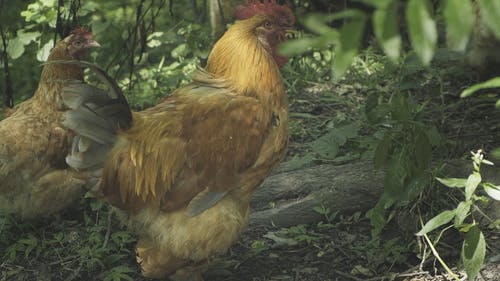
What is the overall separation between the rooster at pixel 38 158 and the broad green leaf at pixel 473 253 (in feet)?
7.86

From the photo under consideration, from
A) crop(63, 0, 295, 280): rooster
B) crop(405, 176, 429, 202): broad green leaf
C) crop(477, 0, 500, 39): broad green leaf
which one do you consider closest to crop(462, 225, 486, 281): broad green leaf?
crop(405, 176, 429, 202): broad green leaf

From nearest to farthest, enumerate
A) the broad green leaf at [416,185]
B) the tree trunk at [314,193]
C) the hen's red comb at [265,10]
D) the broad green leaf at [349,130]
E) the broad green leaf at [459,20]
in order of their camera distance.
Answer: the broad green leaf at [459,20]
the broad green leaf at [416,185]
the hen's red comb at [265,10]
the tree trunk at [314,193]
the broad green leaf at [349,130]

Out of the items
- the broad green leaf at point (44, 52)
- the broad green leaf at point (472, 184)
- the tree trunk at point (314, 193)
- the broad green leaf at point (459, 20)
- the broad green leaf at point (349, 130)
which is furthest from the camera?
the broad green leaf at point (44, 52)

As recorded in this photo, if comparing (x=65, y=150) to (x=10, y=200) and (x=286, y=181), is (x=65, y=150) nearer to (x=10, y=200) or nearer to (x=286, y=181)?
(x=10, y=200)

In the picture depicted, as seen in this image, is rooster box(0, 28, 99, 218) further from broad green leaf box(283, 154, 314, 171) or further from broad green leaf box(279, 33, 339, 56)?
broad green leaf box(279, 33, 339, 56)

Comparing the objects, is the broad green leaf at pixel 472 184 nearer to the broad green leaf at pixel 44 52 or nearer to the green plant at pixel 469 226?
the green plant at pixel 469 226

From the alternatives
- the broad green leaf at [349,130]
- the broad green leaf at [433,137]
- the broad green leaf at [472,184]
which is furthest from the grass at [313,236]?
the broad green leaf at [472,184]

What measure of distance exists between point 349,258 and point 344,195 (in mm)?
464

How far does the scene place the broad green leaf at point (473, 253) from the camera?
2.91m

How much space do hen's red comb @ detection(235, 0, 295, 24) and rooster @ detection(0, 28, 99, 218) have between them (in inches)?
49.0

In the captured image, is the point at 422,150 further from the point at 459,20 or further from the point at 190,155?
the point at 459,20

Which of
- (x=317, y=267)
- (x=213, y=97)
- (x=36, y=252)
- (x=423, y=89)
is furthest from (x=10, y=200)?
(x=423, y=89)

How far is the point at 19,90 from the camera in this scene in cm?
777

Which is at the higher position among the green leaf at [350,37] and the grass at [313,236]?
the green leaf at [350,37]
